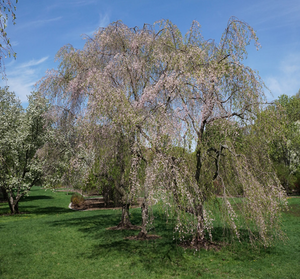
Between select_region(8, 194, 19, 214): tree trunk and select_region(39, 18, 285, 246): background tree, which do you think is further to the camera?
select_region(8, 194, 19, 214): tree trunk

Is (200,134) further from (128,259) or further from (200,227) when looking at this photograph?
(128,259)

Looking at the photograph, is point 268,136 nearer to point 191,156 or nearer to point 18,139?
point 191,156

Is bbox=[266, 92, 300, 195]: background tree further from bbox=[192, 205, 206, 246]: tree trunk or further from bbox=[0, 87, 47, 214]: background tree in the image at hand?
bbox=[0, 87, 47, 214]: background tree

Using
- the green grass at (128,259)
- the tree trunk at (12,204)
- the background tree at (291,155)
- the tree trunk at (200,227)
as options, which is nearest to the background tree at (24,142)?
the tree trunk at (12,204)

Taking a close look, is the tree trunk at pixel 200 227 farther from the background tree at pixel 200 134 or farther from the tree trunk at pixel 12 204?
the tree trunk at pixel 12 204

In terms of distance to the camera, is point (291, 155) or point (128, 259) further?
point (291, 155)

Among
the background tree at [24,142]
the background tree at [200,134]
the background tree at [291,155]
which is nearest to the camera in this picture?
the background tree at [200,134]

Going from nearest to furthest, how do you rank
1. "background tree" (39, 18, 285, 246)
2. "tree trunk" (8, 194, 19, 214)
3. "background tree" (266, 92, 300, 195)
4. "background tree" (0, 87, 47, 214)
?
"background tree" (39, 18, 285, 246) < "background tree" (0, 87, 47, 214) < "tree trunk" (8, 194, 19, 214) < "background tree" (266, 92, 300, 195)

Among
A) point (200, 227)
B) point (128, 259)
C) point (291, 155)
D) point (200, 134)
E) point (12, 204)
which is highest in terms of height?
point (291, 155)

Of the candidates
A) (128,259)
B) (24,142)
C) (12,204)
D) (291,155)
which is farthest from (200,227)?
(291,155)

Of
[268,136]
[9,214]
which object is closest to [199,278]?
[268,136]

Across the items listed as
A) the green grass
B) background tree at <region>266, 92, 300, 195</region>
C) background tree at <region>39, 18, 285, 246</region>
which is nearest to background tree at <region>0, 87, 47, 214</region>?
the green grass

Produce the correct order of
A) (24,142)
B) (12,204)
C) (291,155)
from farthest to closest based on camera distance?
(291,155), (12,204), (24,142)

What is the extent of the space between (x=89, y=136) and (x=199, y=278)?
570 centimetres
